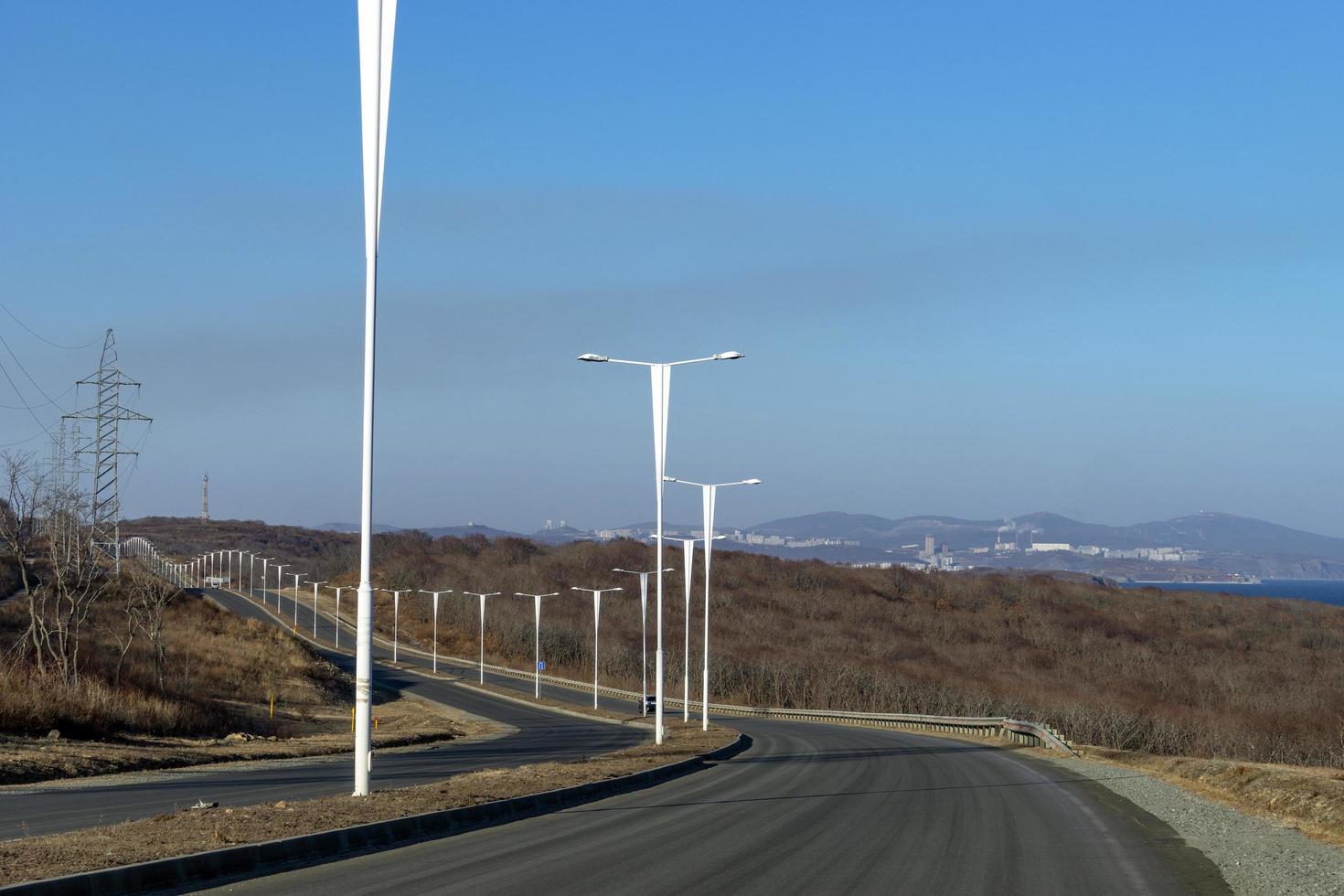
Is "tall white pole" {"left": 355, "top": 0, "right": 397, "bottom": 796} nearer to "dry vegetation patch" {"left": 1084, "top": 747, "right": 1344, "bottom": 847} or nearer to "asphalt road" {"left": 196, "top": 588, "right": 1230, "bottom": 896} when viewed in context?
"asphalt road" {"left": 196, "top": 588, "right": 1230, "bottom": 896}

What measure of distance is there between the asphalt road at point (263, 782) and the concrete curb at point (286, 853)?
453 centimetres

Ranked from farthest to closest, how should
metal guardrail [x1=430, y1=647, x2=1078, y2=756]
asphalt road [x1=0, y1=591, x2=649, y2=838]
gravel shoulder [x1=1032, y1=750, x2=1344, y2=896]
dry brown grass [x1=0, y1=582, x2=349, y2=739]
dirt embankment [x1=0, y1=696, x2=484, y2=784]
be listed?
metal guardrail [x1=430, y1=647, x2=1078, y2=756] < dry brown grass [x1=0, y1=582, x2=349, y2=739] < dirt embankment [x1=0, y1=696, x2=484, y2=784] < asphalt road [x1=0, y1=591, x2=649, y2=838] < gravel shoulder [x1=1032, y1=750, x2=1344, y2=896]

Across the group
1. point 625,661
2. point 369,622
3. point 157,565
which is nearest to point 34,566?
point 157,565

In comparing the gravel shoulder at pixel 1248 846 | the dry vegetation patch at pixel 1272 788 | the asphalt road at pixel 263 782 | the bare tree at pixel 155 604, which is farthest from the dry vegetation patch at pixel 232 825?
the bare tree at pixel 155 604

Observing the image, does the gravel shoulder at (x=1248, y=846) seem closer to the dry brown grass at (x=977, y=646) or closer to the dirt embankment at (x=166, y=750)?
the dirt embankment at (x=166, y=750)

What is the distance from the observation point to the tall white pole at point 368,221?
16.3m

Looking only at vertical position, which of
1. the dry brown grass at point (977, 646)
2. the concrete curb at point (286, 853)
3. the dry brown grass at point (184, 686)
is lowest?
the dry brown grass at point (977, 646)

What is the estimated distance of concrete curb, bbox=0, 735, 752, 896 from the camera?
10445 mm

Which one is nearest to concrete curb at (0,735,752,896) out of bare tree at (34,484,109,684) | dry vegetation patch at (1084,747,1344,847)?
dry vegetation patch at (1084,747,1344,847)

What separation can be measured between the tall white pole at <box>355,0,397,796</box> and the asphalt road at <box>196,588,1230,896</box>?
2.60 metres

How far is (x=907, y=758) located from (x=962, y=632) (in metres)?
114

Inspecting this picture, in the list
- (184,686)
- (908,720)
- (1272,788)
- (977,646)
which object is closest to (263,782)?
(1272,788)

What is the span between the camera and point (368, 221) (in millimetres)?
16750

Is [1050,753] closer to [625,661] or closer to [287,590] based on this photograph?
[625,661]
